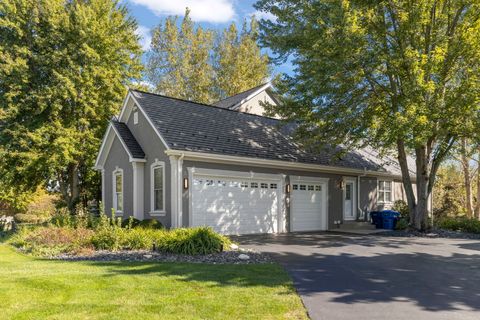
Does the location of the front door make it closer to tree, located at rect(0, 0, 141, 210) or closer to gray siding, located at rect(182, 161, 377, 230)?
gray siding, located at rect(182, 161, 377, 230)

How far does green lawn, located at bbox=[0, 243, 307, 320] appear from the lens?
548 cm

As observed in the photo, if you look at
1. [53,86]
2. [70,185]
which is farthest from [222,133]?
[70,185]

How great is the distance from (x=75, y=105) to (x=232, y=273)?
1810cm

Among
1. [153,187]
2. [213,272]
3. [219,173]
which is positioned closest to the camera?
[213,272]

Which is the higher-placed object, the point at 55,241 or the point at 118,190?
the point at 118,190

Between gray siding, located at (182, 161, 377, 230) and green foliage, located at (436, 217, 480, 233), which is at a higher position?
gray siding, located at (182, 161, 377, 230)

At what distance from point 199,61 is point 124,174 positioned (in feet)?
65.9

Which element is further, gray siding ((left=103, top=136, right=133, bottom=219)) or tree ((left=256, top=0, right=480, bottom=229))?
gray siding ((left=103, top=136, right=133, bottom=219))

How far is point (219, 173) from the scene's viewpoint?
14.3 meters

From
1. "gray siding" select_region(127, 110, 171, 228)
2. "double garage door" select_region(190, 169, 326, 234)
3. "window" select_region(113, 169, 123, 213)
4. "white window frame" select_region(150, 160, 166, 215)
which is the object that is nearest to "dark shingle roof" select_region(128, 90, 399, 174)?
"gray siding" select_region(127, 110, 171, 228)

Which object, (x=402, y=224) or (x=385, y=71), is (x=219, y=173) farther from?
(x=402, y=224)

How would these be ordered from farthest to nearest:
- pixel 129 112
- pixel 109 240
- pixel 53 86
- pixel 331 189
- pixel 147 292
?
pixel 53 86
pixel 331 189
pixel 129 112
pixel 109 240
pixel 147 292

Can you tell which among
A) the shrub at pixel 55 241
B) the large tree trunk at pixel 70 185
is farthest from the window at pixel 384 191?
the large tree trunk at pixel 70 185

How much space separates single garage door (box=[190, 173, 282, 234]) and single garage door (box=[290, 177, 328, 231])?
0.99 meters
